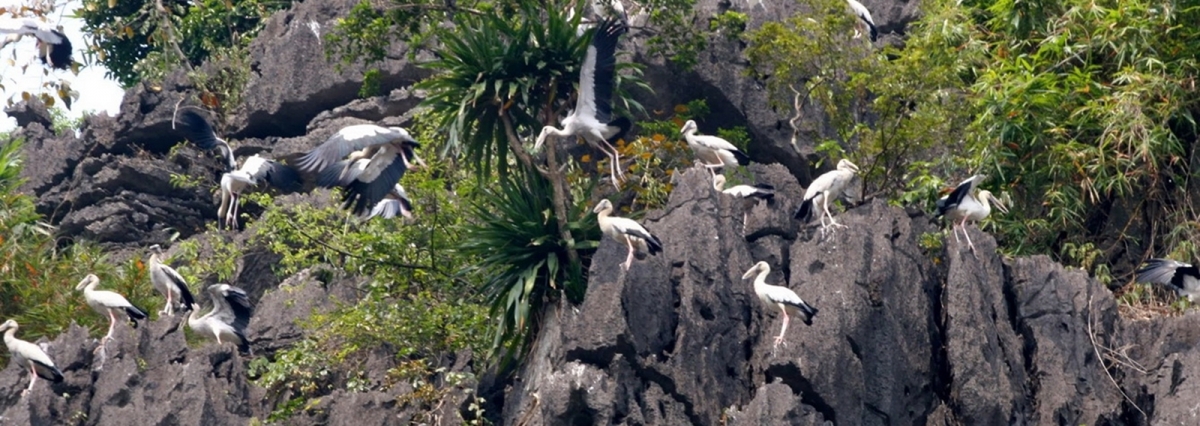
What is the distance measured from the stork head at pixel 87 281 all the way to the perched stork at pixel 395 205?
2686 mm

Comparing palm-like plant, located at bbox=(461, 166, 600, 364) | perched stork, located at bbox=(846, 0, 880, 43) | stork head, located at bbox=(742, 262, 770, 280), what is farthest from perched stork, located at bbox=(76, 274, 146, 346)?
perched stork, located at bbox=(846, 0, 880, 43)

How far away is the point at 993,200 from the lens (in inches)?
773

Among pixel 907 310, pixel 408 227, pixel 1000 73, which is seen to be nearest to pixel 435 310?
pixel 408 227

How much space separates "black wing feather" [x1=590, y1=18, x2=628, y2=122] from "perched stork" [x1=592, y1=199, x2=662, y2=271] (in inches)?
69.1

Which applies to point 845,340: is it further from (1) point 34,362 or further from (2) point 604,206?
(1) point 34,362

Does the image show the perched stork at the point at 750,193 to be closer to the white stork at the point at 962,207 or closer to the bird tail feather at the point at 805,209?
the bird tail feather at the point at 805,209

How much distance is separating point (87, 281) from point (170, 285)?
36.2 inches

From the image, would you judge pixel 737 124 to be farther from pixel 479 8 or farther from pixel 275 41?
pixel 275 41

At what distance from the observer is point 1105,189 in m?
20.1

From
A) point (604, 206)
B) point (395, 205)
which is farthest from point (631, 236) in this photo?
point (395, 205)

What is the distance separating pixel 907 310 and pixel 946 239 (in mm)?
969

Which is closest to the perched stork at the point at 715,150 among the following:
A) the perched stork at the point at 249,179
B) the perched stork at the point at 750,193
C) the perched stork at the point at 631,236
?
the perched stork at the point at 750,193

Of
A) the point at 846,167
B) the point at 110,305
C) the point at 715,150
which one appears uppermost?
the point at 846,167

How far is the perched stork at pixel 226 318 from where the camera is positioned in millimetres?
19734
